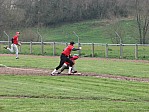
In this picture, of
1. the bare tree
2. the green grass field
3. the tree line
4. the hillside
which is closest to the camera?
the green grass field

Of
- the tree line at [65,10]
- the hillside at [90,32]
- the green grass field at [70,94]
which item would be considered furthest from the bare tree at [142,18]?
the green grass field at [70,94]

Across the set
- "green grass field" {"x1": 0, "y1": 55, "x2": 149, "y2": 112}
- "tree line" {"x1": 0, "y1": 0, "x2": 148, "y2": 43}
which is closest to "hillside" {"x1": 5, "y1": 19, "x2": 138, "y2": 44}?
"tree line" {"x1": 0, "y1": 0, "x2": 148, "y2": 43}

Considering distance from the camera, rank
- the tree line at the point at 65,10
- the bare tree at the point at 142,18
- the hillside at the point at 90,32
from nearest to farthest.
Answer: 1. the bare tree at the point at 142,18
2. the hillside at the point at 90,32
3. the tree line at the point at 65,10

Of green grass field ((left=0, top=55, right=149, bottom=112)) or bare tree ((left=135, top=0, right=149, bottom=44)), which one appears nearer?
green grass field ((left=0, top=55, right=149, bottom=112))

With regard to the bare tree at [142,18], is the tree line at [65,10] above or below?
above

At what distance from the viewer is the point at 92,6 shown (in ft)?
277

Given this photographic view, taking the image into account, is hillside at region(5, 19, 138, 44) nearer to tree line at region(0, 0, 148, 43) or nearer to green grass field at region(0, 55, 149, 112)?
tree line at region(0, 0, 148, 43)

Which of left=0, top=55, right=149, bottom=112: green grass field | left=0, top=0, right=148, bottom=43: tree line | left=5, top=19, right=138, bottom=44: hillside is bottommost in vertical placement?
left=0, top=55, right=149, bottom=112: green grass field

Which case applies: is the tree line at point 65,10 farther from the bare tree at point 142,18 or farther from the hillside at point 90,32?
the bare tree at point 142,18

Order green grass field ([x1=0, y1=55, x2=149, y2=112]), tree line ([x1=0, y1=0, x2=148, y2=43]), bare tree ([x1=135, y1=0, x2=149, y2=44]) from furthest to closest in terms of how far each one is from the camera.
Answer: tree line ([x1=0, y1=0, x2=148, y2=43]) < bare tree ([x1=135, y1=0, x2=149, y2=44]) < green grass field ([x1=0, y1=55, x2=149, y2=112])

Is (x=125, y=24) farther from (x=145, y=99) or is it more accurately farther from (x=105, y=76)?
(x=145, y=99)

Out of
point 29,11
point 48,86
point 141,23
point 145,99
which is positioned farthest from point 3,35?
point 145,99

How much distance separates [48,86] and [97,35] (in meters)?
48.0

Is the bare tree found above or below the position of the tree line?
below
